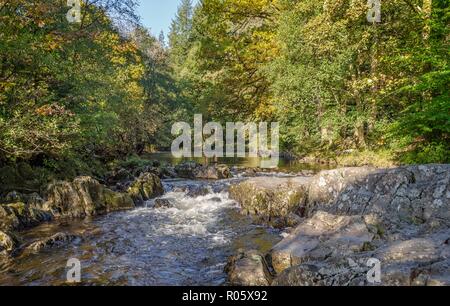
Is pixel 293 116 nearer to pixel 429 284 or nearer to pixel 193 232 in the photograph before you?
pixel 193 232

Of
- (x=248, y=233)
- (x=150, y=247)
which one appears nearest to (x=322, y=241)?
(x=248, y=233)

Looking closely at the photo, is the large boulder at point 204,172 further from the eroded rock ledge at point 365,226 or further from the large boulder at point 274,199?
the eroded rock ledge at point 365,226

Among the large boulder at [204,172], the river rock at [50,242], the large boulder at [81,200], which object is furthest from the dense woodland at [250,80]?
the large boulder at [204,172]

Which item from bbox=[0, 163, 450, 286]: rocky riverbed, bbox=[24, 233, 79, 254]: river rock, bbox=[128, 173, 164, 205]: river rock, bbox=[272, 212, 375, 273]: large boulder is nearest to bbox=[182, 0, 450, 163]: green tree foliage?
bbox=[0, 163, 450, 286]: rocky riverbed

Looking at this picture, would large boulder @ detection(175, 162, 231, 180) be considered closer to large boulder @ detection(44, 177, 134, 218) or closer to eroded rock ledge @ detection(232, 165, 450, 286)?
large boulder @ detection(44, 177, 134, 218)

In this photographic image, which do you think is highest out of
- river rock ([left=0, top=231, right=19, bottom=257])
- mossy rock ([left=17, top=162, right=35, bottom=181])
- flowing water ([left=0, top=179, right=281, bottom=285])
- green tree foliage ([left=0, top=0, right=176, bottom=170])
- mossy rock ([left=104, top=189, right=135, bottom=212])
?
green tree foliage ([left=0, top=0, right=176, bottom=170])

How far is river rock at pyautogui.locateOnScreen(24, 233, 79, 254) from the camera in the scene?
929cm

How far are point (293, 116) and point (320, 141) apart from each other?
10.4 ft

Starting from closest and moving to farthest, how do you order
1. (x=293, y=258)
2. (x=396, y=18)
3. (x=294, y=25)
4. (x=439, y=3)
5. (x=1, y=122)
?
(x=293, y=258) < (x=1, y=122) < (x=439, y=3) < (x=396, y=18) < (x=294, y=25)

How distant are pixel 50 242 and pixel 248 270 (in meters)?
5.91

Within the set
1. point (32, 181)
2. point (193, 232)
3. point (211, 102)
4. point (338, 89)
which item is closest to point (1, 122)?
point (32, 181)

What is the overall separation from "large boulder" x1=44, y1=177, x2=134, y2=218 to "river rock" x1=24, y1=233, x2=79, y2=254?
3.06m

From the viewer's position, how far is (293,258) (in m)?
7.52

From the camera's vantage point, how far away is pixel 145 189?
1652 cm
